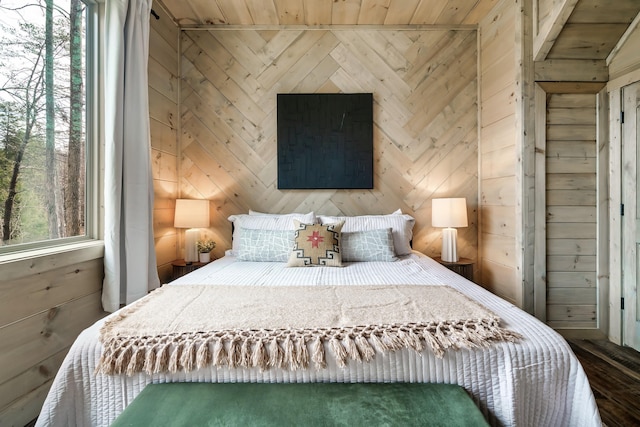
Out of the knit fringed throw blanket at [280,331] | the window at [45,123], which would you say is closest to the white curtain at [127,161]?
the window at [45,123]

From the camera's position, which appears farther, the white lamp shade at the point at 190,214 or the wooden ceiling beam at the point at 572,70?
the white lamp shade at the point at 190,214

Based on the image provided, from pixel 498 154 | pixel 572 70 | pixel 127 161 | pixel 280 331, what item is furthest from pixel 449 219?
pixel 127 161

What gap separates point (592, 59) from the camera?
86.5 inches

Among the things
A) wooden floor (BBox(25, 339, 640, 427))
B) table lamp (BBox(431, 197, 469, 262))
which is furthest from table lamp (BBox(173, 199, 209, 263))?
table lamp (BBox(431, 197, 469, 262))

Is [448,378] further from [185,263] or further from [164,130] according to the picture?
[164,130]

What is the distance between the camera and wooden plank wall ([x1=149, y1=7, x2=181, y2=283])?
96.0 inches

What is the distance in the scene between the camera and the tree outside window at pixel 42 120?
54.7 inches

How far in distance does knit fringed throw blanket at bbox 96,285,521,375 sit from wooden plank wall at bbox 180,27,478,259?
1.64 metres

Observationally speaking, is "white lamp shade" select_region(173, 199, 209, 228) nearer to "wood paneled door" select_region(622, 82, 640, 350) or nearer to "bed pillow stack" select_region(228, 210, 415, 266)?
"bed pillow stack" select_region(228, 210, 415, 266)

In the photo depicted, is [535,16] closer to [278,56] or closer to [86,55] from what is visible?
[278,56]

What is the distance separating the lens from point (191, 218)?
98.3 inches

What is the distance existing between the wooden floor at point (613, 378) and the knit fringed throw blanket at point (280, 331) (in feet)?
3.48

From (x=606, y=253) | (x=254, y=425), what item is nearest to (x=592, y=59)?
(x=606, y=253)

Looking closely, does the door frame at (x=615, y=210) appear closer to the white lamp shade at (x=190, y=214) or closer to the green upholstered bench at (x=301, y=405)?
the green upholstered bench at (x=301, y=405)
